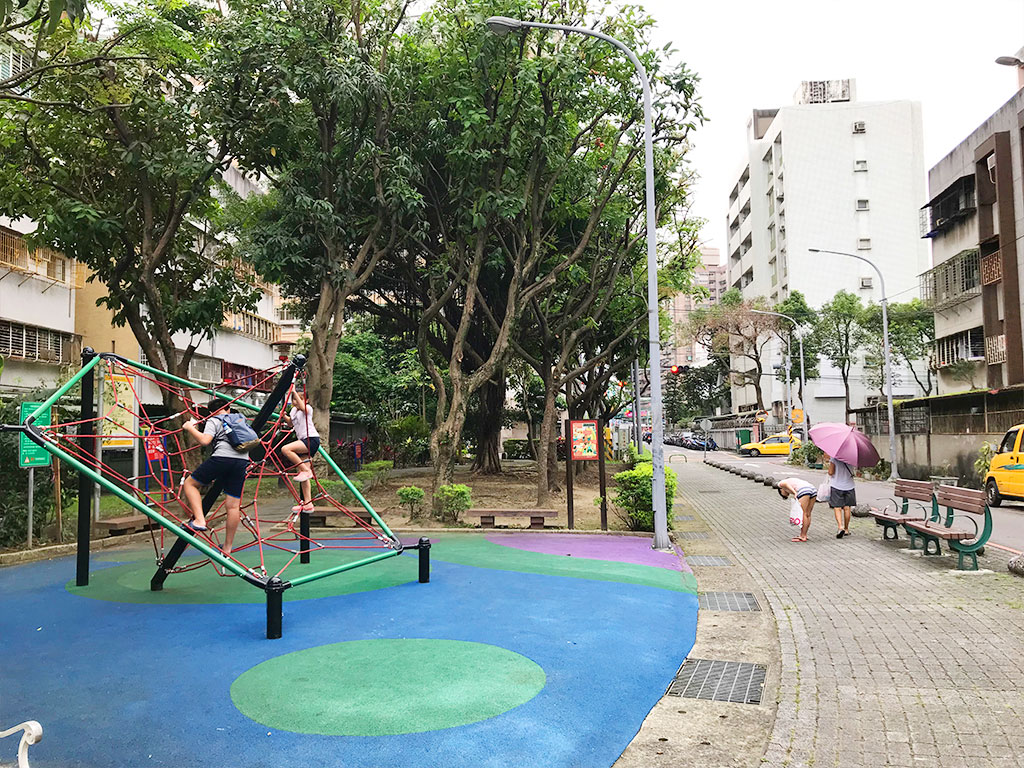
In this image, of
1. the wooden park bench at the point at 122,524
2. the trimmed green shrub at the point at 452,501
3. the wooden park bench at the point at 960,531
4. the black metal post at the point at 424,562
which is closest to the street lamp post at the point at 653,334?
the wooden park bench at the point at 960,531

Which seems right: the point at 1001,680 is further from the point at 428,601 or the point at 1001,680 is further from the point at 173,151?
the point at 173,151

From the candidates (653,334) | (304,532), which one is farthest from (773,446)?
(304,532)

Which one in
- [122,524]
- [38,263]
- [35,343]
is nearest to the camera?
[122,524]

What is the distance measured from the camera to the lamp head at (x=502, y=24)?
41.0 feet

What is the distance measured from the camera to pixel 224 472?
27.5 ft

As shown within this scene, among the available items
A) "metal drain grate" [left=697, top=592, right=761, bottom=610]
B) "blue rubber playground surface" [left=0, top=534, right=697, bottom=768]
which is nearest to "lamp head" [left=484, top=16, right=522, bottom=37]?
"blue rubber playground surface" [left=0, top=534, right=697, bottom=768]

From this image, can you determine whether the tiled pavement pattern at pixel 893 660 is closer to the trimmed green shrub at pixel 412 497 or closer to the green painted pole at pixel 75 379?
the trimmed green shrub at pixel 412 497

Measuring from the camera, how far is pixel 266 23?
13602 mm

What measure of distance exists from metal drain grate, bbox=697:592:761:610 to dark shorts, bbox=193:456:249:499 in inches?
206

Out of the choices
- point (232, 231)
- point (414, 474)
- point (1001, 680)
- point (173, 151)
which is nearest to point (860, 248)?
point (414, 474)

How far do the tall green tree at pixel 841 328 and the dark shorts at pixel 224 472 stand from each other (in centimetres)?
4564

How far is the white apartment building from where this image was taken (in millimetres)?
57906

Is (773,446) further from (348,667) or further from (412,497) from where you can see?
(348,667)

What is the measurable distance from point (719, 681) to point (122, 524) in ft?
33.5
